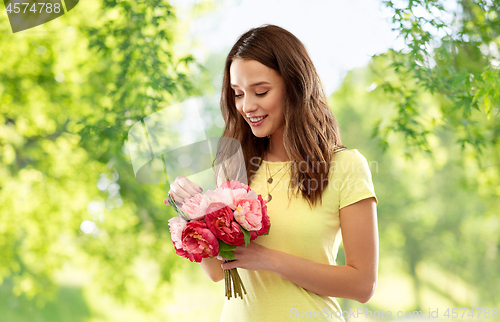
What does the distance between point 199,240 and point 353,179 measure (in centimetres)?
45

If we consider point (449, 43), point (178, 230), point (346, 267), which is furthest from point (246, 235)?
point (449, 43)

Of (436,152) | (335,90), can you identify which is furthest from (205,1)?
(436,152)

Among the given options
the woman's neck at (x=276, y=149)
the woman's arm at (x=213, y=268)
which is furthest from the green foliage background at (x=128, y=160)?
the woman's arm at (x=213, y=268)

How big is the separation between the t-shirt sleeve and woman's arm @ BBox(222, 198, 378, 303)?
24 millimetres

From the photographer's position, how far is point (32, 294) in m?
3.84

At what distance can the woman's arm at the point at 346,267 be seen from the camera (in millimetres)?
1007

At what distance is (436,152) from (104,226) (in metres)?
3.90

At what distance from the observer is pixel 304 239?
1.06 meters

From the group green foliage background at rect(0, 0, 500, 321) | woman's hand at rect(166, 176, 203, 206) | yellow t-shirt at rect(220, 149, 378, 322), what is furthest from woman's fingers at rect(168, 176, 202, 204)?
green foliage background at rect(0, 0, 500, 321)

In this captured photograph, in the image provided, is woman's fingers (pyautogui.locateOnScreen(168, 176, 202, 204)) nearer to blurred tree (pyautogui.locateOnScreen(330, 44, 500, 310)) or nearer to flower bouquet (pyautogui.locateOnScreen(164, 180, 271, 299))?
flower bouquet (pyautogui.locateOnScreen(164, 180, 271, 299))

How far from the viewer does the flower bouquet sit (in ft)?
3.11

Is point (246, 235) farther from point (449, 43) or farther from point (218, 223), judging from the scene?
point (449, 43)

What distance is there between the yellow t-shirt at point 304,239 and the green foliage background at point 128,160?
0.60 m

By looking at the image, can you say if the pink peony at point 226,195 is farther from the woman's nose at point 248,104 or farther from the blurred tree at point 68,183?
the blurred tree at point 68,183
